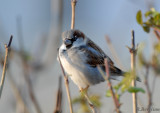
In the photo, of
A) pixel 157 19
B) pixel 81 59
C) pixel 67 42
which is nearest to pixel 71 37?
pixel 67 42

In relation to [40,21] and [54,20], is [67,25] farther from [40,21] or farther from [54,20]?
[54,20]

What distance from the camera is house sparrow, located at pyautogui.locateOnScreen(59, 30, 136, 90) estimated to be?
280 cm

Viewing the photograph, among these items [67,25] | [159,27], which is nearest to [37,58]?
[159,27]

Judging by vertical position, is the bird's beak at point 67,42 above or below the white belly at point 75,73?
above

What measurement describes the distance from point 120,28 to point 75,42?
53 centimetres

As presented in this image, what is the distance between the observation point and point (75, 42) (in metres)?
2.88

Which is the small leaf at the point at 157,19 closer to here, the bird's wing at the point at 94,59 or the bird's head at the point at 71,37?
the bird's head at the point at 71,37

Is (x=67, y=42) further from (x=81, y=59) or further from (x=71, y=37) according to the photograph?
(x=81, y=59)

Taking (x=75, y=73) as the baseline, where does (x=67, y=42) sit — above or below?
above

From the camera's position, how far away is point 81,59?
288 cm

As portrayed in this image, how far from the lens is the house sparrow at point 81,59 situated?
9.20 feet

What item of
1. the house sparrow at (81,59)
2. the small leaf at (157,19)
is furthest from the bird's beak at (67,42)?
the small leaf at (157,19)

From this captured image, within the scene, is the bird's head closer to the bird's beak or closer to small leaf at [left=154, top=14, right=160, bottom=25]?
the bird's beak

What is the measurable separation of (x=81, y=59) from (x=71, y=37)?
0.80 feet
